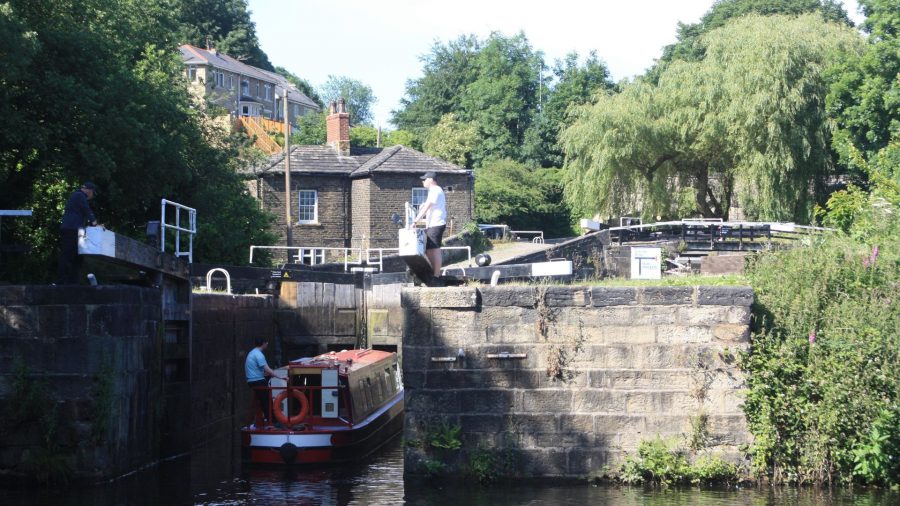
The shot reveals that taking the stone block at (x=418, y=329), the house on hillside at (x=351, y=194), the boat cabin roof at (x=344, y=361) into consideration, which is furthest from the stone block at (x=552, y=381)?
the house on hillside at (x=351, y=194)

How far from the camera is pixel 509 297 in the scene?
539 inches

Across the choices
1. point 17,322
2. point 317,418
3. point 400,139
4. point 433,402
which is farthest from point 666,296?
point 400,139

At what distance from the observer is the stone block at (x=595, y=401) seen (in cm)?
1355

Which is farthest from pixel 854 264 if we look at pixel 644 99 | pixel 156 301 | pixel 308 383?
pixel 644 99

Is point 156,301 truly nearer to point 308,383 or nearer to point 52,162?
point 308,383

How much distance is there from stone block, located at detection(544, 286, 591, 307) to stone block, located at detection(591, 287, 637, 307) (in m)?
0.11

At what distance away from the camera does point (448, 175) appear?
45.2 meters

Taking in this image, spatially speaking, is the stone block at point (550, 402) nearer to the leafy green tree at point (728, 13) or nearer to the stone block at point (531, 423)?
the stone block at point (531, 423)

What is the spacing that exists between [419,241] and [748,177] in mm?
26656

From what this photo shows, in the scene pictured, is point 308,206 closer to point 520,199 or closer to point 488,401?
point 520,199

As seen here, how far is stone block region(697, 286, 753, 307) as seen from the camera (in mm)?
13406

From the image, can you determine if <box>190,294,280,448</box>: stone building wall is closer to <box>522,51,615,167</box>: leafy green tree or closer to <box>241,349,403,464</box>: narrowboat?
<box>241,349,403,464</box>: narrowboat

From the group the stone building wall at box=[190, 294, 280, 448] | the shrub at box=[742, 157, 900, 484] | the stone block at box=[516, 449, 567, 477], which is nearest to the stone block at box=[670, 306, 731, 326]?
the shrub at box=[742, 157, 900, 484]

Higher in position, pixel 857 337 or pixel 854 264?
pixel 854 264
